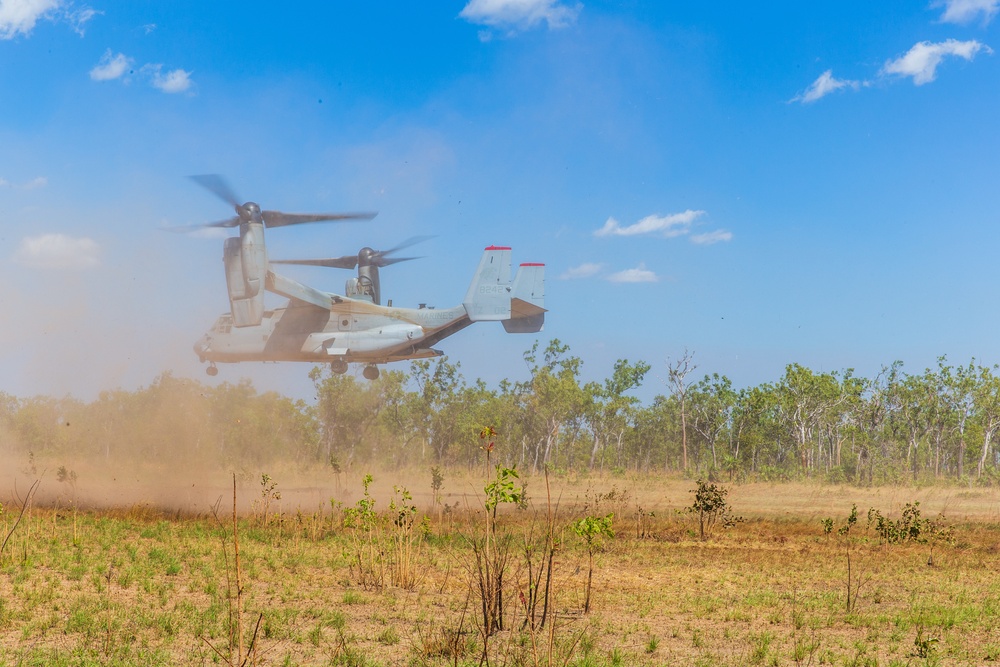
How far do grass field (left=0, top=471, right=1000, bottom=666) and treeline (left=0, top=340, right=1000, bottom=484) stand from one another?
1101 inches

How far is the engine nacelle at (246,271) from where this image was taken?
3269 cm

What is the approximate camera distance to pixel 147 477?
118 ft

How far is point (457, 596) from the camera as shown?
1345 centimetres

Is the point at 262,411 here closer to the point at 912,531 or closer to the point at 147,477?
the point at 147,477

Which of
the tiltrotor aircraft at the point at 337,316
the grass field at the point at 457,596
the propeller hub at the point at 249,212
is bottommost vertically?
the grass field at the point at 457,596

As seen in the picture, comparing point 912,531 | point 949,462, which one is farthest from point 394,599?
point 949,462

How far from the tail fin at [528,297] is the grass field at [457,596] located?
1319cm

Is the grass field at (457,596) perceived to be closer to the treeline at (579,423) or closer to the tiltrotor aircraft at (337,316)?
the tiltrotor aircraft at (337,316)

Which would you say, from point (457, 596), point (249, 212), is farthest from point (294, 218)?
→ point (457, 596)

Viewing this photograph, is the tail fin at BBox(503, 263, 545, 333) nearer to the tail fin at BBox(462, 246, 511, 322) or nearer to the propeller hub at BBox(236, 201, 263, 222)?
the tail fin at BBox(462, 246, 511, 322)

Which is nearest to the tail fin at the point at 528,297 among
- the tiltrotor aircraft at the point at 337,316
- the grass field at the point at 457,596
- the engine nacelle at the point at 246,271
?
the tiltrotor aircraft at the point at 337,316

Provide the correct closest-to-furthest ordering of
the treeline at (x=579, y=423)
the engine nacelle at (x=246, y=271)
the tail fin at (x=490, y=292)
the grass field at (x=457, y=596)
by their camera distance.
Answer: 1. the grass field at (x=457, y=596)
2. the engine nacelle at (x=246, y=271)
3. the tail fin at (x=490, y=292)
4. the treeline at (x=579, y=423)

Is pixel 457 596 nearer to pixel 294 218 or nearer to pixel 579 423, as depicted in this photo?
pixel 294 218

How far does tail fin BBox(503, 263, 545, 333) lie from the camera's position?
36.2 meters
